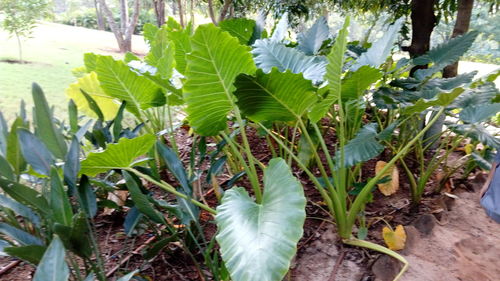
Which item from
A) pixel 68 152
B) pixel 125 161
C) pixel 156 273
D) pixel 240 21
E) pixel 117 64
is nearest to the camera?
pixel 68 152

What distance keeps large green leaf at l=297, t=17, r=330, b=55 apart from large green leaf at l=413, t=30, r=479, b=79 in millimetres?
433

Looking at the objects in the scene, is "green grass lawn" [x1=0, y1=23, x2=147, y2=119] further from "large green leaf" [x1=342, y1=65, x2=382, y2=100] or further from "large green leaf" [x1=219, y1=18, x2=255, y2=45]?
"large green leaf" [x1=342, y1=65, x2=382, y2=100]

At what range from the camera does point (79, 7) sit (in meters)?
4.28

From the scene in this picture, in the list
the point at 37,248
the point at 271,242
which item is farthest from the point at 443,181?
the point at 37,248

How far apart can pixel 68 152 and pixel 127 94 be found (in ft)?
1.84

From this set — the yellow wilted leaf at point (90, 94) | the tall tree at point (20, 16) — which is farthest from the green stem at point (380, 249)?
the tall tree at point (20, 16)

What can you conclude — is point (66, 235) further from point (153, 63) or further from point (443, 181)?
point (443, 181)

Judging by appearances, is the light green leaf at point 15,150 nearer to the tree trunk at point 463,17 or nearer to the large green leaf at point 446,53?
the large green leaf at point 446,53

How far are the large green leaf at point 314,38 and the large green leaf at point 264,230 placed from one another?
3.10 feet

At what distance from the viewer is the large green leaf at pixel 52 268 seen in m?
0.63

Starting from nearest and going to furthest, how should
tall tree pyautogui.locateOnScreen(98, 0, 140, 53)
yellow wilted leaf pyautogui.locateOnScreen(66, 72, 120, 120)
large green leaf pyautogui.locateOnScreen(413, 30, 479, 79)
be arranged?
large green leaf pyautogui.locateOnScreen(413, 30, 479, 79), yellow wilted leaf pyautogui.locateOnScreen(66, 72, 120, 120), tall tree pyautogui.locateOnScreen(98, 0, 140, 53)

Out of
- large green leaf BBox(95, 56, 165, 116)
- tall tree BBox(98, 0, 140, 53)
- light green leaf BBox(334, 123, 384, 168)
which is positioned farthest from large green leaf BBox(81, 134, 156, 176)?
tall tree BBox(98, 0, 140, 53)

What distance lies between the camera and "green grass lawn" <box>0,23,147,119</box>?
64.6 inches

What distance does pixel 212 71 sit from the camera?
37.3 inches
